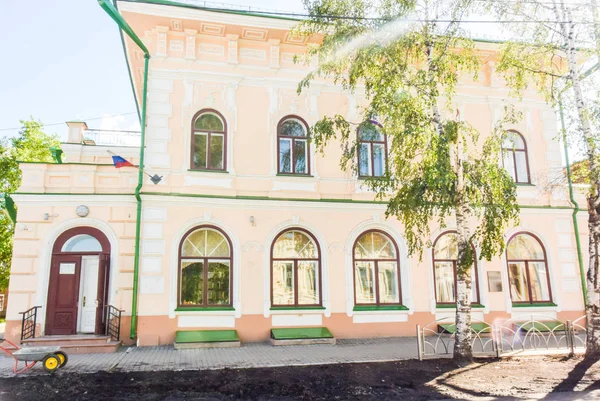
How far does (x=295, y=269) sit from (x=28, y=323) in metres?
6.55

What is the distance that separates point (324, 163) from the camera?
40.6 feet

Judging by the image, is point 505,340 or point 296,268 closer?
point 505,340

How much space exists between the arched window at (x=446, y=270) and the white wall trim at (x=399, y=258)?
2.95 feet

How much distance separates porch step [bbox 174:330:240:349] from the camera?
10.1 m

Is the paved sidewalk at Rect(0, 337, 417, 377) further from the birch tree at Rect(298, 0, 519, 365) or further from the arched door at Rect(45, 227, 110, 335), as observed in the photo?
the birch tree at Rect(298, 0, 519, 365)

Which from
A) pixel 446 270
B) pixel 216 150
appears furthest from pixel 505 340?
pixel 216 150

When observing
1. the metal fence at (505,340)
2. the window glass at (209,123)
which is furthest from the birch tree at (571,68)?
the window glass at (209,123)

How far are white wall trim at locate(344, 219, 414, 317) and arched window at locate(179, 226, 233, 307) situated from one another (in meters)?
3.21

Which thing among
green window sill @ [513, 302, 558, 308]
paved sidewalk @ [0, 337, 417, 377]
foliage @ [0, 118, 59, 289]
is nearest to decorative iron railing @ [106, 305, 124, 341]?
paved sidewalk @ [0, 337, 417, 377]

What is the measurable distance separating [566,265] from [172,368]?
11770mm

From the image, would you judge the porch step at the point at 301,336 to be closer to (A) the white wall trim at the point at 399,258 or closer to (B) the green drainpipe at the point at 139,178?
(A) the white wall trim at the point at 399,258

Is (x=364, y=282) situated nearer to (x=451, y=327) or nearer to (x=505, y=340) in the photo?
(x=451, y=327)

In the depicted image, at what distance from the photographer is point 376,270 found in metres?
12.2

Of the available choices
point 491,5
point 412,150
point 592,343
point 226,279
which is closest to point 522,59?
point 491,5
